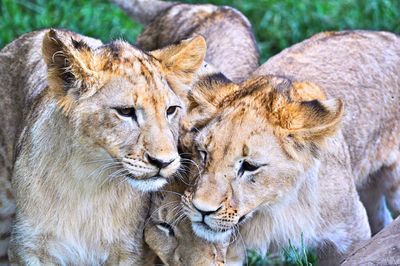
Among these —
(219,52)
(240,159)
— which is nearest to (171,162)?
(240,159)

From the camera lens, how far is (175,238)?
171 inches

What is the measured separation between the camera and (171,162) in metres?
3.91

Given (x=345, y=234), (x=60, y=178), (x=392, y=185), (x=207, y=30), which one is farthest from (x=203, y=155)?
(x=207, y=30)

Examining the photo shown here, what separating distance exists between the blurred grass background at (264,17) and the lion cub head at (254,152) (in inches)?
125

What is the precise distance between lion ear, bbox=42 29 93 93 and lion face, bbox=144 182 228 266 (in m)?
0.64

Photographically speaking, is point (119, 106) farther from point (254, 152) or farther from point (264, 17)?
point (264, 17)

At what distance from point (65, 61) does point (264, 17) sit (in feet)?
13.5

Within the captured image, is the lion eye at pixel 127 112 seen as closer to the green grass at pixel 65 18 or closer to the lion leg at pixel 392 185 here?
the lion leg at pixel 392 185

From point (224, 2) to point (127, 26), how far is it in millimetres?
785

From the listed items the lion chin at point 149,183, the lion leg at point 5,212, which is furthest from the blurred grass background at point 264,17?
the lion chin at point 149,183

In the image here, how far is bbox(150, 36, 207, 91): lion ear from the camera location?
434 cm

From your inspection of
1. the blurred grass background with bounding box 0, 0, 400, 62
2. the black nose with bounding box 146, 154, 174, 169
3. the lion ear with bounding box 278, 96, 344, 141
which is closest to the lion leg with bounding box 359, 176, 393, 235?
the lion ear with bounding box 278, 96, 344, 141

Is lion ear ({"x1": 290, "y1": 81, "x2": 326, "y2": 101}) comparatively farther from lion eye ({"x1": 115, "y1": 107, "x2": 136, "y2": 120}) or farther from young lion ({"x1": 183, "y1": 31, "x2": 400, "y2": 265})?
lion eye ({"x1": 115, "y1": 107, "x2": 136, "y2": 120})

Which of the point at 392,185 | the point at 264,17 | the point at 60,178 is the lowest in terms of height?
the point at 264,17
